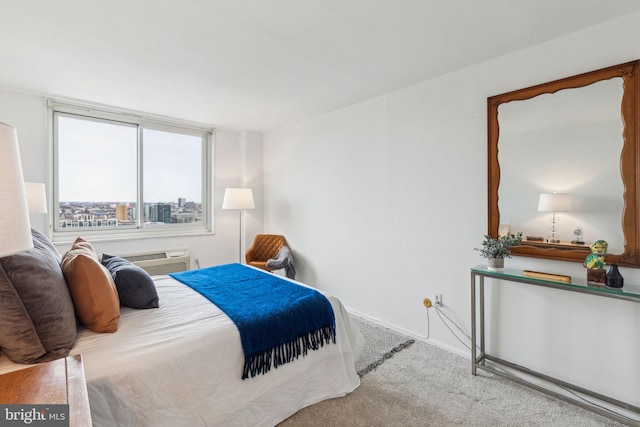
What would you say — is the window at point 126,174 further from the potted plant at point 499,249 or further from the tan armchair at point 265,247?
the potted plant at point 499,249

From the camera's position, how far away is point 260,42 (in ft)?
7.06

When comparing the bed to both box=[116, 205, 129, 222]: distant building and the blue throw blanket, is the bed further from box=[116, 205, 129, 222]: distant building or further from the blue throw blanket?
box=[116, 205, 129, 222]: distant building

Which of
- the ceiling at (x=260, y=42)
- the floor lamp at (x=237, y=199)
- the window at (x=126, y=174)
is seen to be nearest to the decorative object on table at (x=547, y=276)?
the ceiling at (x=260, y=42)

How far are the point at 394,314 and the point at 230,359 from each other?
78.2 inches

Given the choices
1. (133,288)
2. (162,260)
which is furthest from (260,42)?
(162,260)

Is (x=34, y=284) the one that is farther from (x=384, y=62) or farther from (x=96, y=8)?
(x=384, y=62)

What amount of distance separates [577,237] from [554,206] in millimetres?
246

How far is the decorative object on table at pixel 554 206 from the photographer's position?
2.05 meters

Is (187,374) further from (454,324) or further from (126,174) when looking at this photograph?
(126,174)

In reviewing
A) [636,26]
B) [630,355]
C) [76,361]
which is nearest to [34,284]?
[76,361]

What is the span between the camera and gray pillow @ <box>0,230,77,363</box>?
1.13 meters

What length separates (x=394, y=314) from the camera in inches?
122

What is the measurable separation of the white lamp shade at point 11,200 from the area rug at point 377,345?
2.22 metres

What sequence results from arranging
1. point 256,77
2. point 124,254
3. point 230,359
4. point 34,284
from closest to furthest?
point 34,284
point 230,359
point 256,77
point 124,254
